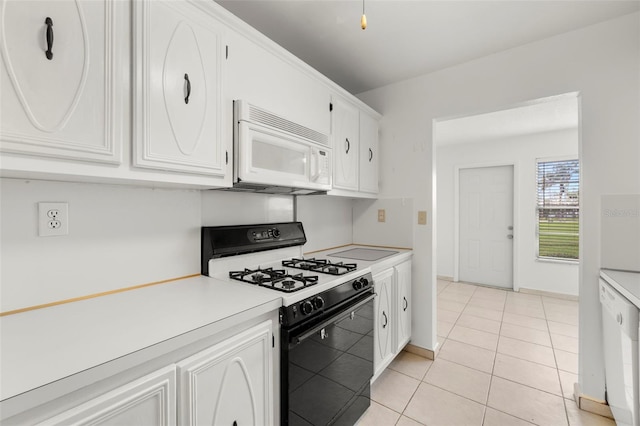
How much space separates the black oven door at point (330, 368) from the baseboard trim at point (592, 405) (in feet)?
4.60

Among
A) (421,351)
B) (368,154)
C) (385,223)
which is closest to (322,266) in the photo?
(385,223)

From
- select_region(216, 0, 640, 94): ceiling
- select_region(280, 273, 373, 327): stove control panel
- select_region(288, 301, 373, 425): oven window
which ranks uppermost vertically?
select_region(216, 0, 640, 94): ceiling

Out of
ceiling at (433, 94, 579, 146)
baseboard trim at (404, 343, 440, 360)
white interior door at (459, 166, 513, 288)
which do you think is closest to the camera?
baseboard trim at (404, 343, 440, 360)

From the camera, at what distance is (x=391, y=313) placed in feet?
7.19

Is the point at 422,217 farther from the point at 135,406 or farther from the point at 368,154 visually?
the point at 135,406

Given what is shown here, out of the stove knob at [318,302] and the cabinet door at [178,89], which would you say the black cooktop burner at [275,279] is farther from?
the cabinet door at [178,89]

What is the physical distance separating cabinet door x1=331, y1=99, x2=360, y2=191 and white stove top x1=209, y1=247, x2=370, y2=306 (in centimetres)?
67

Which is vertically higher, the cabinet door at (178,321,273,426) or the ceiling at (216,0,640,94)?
the ceiling at (216,0,640,94)

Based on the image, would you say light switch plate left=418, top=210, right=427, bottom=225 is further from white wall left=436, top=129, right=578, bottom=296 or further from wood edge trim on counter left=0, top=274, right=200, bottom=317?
white wall left=436, top=129, right=578, bottom=296

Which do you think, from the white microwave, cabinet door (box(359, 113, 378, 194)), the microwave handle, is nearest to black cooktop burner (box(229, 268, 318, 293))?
the white microwave

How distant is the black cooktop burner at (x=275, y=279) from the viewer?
53.5 inches

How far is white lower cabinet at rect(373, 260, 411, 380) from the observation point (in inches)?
78.5

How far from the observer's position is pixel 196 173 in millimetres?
1272

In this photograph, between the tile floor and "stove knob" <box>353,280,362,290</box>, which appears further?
the tile floor
